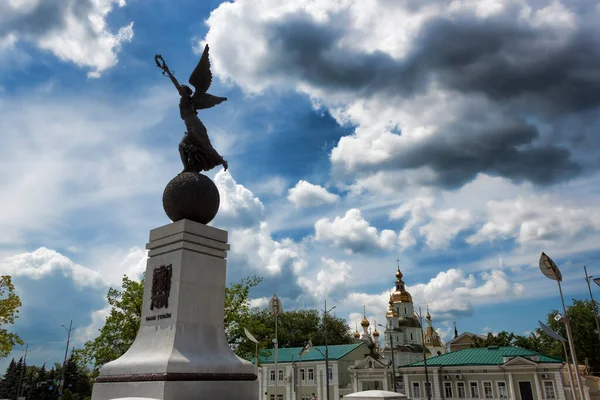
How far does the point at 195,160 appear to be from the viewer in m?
10.6

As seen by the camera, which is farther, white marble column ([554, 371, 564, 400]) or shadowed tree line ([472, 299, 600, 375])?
shadowed tree line ([472, 299, 600, 375])

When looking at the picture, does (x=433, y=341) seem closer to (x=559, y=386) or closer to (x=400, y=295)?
(x=400, y=295)

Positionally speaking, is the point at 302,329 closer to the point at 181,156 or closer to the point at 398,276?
the point at 398,276

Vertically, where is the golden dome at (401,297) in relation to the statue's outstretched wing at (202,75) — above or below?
above

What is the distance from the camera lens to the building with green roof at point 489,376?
35.0 meters

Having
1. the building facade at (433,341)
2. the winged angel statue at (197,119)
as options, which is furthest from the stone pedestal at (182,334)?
the building facade at (433,341)

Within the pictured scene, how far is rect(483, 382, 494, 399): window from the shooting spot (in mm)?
37284

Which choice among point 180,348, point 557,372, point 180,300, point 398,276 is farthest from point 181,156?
point 398,276

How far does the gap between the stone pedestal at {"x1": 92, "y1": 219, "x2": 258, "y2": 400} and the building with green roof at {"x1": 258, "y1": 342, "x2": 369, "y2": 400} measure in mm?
40550

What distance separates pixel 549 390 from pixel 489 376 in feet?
14.4

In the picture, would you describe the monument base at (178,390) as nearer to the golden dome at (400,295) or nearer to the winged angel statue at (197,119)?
the winged angel statue at (197,119)

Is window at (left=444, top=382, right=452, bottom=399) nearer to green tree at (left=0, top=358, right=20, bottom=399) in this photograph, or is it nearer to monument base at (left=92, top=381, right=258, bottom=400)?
monument base at (left=92, top=381, right=258, bottom=400)

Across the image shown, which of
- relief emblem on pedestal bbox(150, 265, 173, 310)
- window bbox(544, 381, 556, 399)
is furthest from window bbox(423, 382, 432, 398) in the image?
relief emblem on pedestal bbox(150, 265, 173, 310)

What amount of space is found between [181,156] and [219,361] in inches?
183
